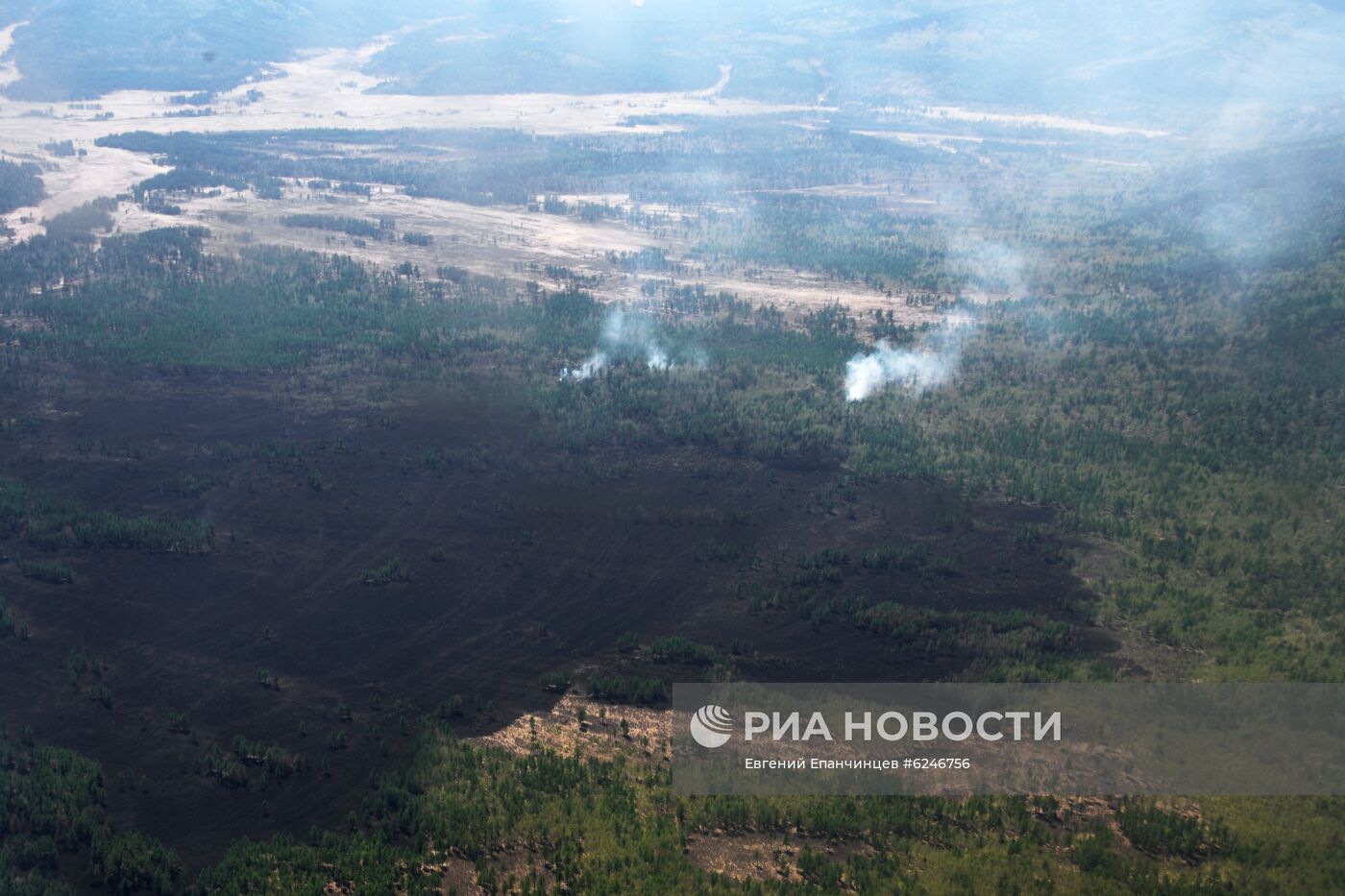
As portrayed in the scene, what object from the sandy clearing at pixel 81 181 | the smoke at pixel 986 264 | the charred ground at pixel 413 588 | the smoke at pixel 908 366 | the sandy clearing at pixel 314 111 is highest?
the sandy clearing at pixel 314 111

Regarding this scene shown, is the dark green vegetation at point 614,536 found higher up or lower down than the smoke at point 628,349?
lower down

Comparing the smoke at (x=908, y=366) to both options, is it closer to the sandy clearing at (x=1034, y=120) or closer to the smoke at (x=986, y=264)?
the smoke at (x=986, y=264)

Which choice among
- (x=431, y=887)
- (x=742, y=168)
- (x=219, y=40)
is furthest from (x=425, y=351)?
(x=219, y=40)

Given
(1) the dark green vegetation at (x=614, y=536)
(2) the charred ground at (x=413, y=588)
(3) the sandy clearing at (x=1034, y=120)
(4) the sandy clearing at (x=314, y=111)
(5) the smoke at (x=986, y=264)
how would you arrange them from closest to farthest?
(1) the dark green vegetation at (x=614, y=536)
(2) the charred ground at (x=413, y=588)
(5) the smoke at (x=986, y=264)
(4) the sandy clearing at (x=314, y=111)
(3) the sandy clearing at (x=1034, y=120)

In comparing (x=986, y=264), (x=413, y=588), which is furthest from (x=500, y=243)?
(x=413, y=588)

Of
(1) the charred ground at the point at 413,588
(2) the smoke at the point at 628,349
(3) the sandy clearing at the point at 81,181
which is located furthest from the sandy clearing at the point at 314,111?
(1) the charred ground at the point at 413,588

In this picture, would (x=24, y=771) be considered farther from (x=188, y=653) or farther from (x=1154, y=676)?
(x=1154, y=676)

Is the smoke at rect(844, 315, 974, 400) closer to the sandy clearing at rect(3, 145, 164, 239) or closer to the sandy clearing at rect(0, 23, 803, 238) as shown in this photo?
the sandy clearing at rect(3, 145, 164, 239)
